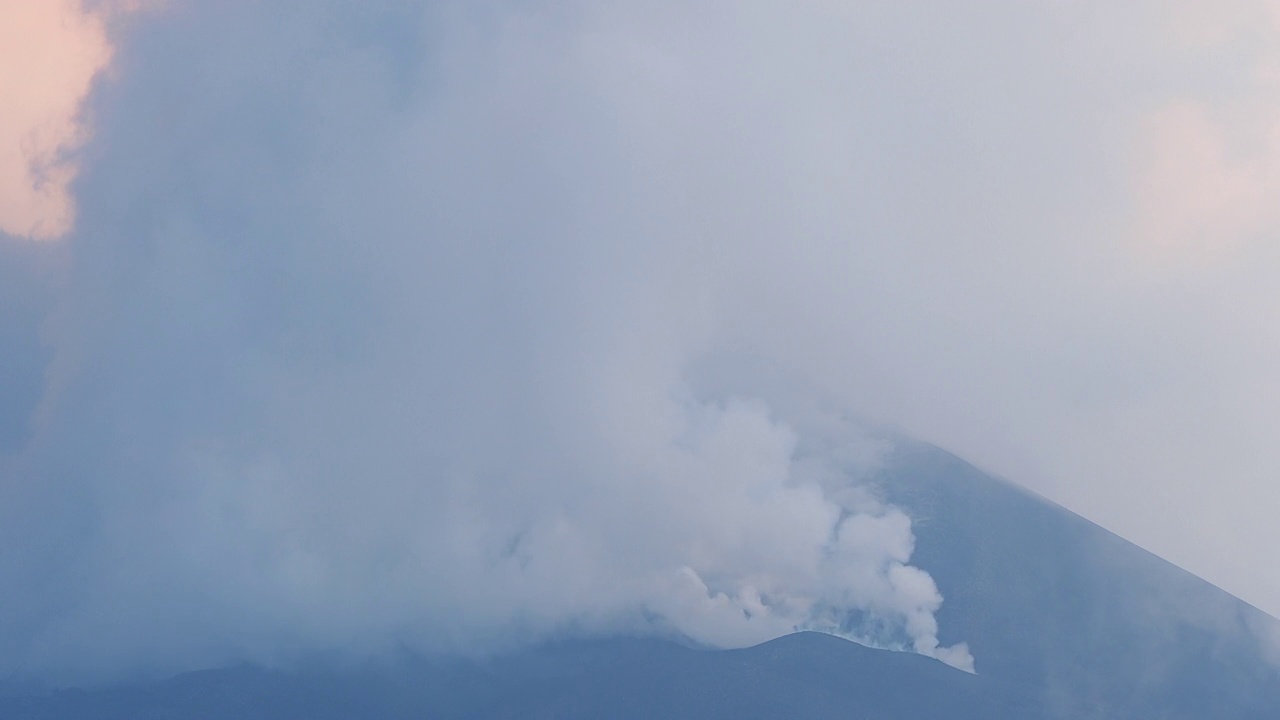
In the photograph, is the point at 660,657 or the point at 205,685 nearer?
the point at 660,657

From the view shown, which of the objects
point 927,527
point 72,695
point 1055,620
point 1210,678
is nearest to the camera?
point 1210,678

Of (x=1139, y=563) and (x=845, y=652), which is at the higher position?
(x=1139, y=563)

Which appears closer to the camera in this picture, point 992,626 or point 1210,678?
point 1210,678

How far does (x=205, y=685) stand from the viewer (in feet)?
420

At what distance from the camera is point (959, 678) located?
342 ft

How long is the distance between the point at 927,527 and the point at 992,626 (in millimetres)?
11449

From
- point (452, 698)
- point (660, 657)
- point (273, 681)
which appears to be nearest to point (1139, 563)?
point (660, 657)

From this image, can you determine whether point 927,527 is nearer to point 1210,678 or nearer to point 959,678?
point 959,678

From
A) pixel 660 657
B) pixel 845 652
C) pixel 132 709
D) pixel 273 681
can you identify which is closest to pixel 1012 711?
pixel 845 652

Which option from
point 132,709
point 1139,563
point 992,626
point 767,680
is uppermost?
point 1139,563

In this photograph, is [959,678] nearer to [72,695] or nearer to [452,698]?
[452,698]

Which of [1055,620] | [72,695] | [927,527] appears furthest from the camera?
[72,695]

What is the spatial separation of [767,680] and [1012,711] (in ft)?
72.9

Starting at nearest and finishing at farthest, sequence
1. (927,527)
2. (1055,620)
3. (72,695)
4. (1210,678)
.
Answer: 1. (1210,678)
2. (1055,620)
3. (927,527)
4. (72,695)
